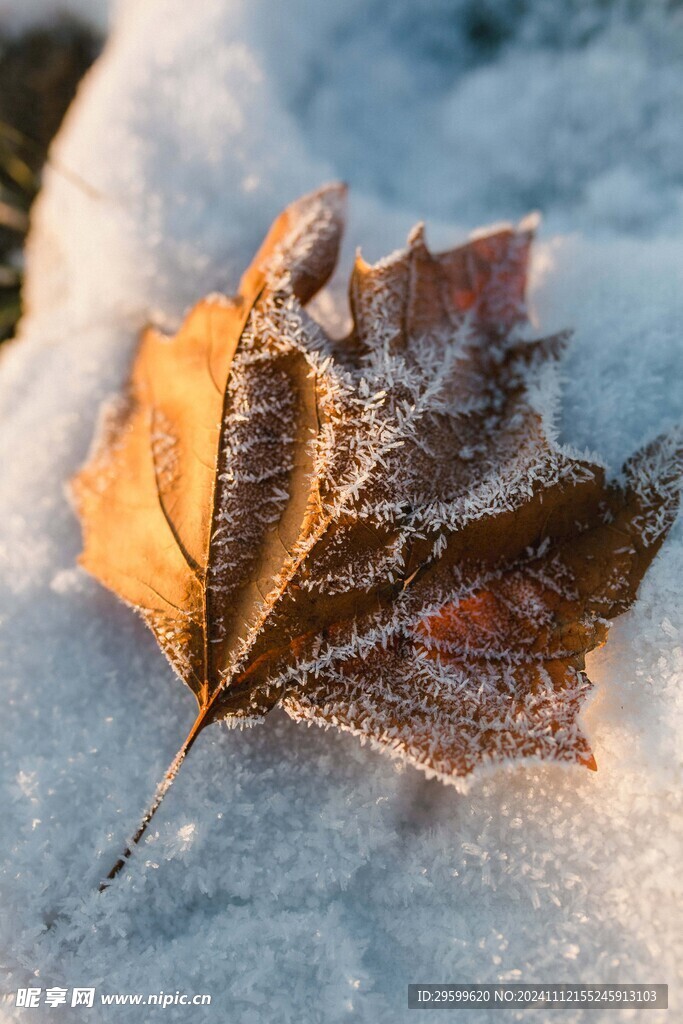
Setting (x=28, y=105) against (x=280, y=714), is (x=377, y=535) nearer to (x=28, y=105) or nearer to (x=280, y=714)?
(x=280, y=714)

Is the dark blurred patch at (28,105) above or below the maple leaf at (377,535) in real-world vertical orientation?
above

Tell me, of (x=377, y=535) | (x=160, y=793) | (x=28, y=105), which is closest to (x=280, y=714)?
(x=160, y=793)

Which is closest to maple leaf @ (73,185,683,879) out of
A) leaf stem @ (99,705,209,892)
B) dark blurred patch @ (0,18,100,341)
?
leaf stem @ (99,705,209,892)

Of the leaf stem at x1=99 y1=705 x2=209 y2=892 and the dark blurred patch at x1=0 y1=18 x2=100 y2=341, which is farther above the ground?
the dark blurred patch at x1=0 y1=18 x2=100 y2=341

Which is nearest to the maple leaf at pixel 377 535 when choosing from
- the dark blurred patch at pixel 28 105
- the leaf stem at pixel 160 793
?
the leaf stem at pixel 160 793

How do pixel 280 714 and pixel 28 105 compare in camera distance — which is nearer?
pixel 280 714

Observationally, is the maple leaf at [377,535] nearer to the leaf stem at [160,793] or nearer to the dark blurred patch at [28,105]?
the leaf stem at [160,793]

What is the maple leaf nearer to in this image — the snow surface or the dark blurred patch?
the snow surface
